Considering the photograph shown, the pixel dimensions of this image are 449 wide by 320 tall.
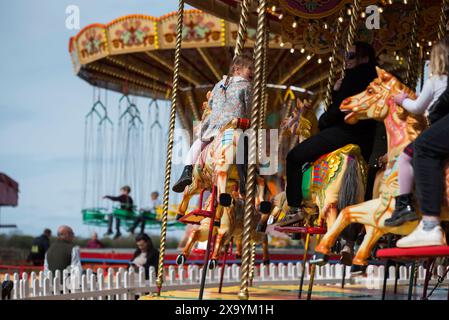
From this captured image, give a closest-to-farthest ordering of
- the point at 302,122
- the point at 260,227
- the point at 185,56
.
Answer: the point at 302,122
the point at 260,227
the point at 185,56

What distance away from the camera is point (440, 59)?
4910 mm

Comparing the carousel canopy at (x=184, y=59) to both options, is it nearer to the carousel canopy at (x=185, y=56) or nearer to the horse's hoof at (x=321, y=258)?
the carousel canopy at (x=185, y=56)

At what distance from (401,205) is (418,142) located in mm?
438

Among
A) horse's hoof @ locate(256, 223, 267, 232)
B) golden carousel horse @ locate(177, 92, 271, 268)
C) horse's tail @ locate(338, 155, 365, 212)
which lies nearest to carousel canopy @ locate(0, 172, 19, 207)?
horse's hoof @ locate(256, 223, 267, 232)

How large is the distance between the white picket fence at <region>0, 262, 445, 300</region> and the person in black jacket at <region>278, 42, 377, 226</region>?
448 cm

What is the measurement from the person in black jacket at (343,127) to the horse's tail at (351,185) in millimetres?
240

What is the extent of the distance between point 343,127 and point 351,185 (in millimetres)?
502

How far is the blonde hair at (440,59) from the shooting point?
4.90m

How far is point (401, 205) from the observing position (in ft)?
16.5

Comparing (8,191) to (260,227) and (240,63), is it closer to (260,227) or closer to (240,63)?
(260,227)

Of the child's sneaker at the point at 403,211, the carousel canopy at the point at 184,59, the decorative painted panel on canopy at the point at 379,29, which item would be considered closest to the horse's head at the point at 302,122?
the decorative painted panel on canopy at the point at 379,29

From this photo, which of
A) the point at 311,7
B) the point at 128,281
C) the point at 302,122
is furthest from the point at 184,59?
the point at 302,122
